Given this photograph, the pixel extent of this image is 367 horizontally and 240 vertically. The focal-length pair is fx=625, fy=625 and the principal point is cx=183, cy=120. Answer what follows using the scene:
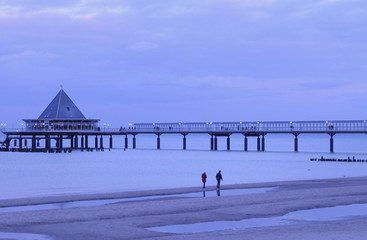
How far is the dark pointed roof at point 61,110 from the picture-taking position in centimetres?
10964

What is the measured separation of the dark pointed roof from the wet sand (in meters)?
78.9

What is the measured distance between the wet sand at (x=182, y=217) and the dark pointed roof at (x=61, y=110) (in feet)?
259

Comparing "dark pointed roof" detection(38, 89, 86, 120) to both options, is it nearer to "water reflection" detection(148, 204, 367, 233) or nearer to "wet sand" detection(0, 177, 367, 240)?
"wet sand" detection(0, 177, 367, 240)

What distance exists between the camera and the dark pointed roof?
110 metres

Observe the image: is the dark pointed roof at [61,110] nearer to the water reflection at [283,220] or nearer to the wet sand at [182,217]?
the wet sand at [182,217]

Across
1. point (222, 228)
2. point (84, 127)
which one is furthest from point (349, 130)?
point (222, 228)

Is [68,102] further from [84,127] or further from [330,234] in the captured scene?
[330,234]

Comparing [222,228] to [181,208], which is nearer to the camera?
[222,228]

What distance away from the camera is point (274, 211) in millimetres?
25203

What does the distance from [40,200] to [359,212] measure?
15298 millimetres

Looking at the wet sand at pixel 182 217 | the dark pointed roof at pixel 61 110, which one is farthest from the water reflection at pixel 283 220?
the dark pointed roof at pixel 61 110

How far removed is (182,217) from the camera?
77.2 ft

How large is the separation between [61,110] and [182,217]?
90.2 meters

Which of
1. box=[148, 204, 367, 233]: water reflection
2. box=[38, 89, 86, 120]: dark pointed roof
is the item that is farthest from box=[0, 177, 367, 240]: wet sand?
box=[38, 89, 86, 120]: dark pointed roof
